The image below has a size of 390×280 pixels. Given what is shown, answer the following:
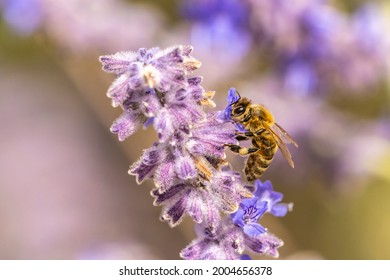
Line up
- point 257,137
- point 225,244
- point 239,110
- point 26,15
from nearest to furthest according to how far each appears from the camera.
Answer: point 225,244 < point 239,110 < point 257,137 < point 26,15

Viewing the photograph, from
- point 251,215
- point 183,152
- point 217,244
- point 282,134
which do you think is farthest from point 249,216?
point 282,134

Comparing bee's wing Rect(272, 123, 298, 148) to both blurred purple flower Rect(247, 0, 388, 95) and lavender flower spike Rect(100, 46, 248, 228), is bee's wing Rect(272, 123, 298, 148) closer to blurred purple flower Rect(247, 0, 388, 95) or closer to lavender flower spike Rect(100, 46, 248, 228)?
lavender flower spike Rect(100, 46, 248, 228)

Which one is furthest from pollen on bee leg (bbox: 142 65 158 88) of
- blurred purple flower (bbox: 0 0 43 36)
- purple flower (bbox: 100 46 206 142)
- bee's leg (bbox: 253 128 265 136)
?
blurred purple flower (bbox: 0 0 43 36)

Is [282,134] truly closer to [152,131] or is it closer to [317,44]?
[317,44]

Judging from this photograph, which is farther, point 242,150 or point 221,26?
point 221,26

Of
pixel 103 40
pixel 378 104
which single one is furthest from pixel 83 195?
pixel 378 104

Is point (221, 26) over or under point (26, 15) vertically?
under

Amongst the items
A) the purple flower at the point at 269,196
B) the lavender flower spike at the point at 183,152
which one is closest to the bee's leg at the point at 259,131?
the purple flower at the point at 269,196
